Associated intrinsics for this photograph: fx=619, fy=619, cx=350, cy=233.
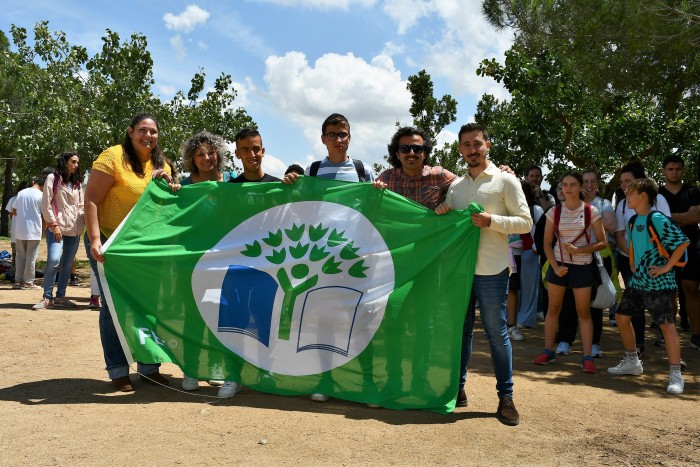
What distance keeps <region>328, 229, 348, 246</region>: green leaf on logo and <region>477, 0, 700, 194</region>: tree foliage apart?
5.78 m

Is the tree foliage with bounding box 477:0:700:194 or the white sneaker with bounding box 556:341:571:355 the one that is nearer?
the white sneaker with bounding box 556:341:571:355

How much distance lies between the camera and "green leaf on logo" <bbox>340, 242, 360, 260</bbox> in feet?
16.0

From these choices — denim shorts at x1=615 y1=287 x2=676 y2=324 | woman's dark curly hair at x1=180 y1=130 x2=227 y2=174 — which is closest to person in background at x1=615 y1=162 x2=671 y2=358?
denim shorts at x1=615 y1=287 x2=676 y2=324

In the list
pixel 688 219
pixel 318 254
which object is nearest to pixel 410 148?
pixel 318 254

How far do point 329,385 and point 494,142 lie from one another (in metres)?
10.3

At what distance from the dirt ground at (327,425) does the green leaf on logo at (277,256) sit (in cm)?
108

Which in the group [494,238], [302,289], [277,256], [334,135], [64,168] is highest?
[64,168]

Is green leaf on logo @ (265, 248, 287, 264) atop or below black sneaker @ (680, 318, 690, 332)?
atop

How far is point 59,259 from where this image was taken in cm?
951

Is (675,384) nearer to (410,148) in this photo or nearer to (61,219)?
(410,148)

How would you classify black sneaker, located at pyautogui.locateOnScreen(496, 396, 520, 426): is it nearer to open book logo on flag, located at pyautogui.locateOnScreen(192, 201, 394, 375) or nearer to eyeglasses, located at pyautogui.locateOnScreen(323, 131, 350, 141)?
open book logo on flag, located at pyautogui.locateOnScreen(192, 201, 394, 375)

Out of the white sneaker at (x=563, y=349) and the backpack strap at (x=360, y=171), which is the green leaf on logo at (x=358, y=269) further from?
the white sneaker at (x=563, y=349)

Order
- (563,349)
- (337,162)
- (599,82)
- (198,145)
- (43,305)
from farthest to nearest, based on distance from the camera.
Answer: (599,82) → (43,305) → (563,349) → (198,145) → (337,162)

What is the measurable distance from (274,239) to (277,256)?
15cm
